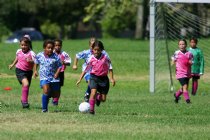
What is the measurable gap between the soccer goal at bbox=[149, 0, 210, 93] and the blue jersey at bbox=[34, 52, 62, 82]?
7.28m

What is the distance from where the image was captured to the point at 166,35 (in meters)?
26.7

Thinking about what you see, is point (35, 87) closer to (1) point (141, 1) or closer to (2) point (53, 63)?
(2) point (53, 63)

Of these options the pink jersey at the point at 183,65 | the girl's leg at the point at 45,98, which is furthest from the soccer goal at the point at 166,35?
the girl's leg at the point at 45,98

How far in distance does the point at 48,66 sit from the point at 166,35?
10.7 metres

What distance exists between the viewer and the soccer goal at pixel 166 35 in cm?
2525

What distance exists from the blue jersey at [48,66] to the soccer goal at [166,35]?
7276 mm

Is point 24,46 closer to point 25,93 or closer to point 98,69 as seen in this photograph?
point 25,93

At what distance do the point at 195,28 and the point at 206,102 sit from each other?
1393cm

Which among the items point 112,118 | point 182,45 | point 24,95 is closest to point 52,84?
point 24,95

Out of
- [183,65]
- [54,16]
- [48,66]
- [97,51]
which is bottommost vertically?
[183,65]

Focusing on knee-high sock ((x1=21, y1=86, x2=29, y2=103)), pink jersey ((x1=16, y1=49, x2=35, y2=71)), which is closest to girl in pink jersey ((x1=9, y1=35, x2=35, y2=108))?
pink jersey ((x1=16, y1=49, x2=35, y2=71))

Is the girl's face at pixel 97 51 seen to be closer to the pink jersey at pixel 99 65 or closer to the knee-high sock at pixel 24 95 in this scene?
the pink jersey at pixel 99 65

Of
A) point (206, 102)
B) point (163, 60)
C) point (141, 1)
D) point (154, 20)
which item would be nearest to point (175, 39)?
point (163, 60)

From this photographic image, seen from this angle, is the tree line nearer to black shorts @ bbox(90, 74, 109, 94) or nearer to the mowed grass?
the mowed grass
